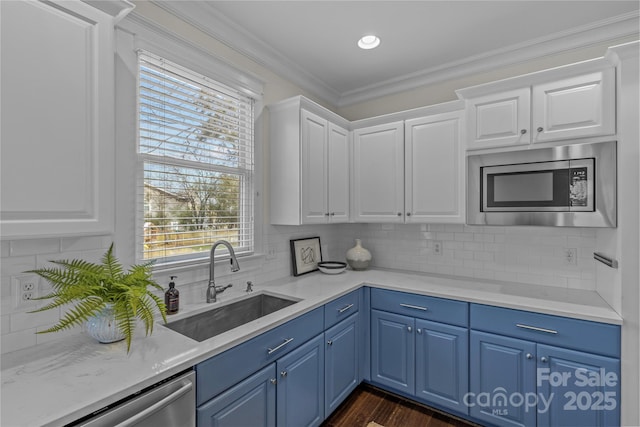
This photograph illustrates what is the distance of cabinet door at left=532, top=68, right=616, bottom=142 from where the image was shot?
184 cm

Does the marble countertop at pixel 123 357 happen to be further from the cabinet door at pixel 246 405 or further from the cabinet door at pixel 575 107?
the cabinet door at pixel 575 107

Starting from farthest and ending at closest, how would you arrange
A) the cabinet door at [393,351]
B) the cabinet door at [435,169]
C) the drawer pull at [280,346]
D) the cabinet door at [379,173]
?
the cabinet door at [379,173]
the cabinet door at [435,169]
the cabinet door at [393,351]
the drawer pull at [280,346]

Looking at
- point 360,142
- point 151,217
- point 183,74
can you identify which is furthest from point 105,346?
point 360,142

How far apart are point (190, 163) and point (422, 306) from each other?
1.92 meters

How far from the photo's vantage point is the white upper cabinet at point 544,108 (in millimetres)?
1865

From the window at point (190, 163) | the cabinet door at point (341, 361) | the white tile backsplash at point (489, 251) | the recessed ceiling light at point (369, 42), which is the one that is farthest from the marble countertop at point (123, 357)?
the recessed ceiling light at point (369, 42)

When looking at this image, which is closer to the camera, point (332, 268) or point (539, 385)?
point (539, 385)

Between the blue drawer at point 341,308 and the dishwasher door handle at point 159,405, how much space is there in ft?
3.44

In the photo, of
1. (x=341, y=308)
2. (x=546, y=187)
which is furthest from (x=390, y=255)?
(x=546, y=187)

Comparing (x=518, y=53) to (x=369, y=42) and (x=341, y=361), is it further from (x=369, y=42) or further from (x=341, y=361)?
(x=341, y=361)

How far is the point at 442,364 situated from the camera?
222cm

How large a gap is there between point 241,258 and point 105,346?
1071mm

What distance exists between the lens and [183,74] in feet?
6.43

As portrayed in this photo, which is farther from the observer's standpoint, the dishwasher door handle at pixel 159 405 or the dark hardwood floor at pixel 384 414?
the dark hardwood floor at pixel 384 414
